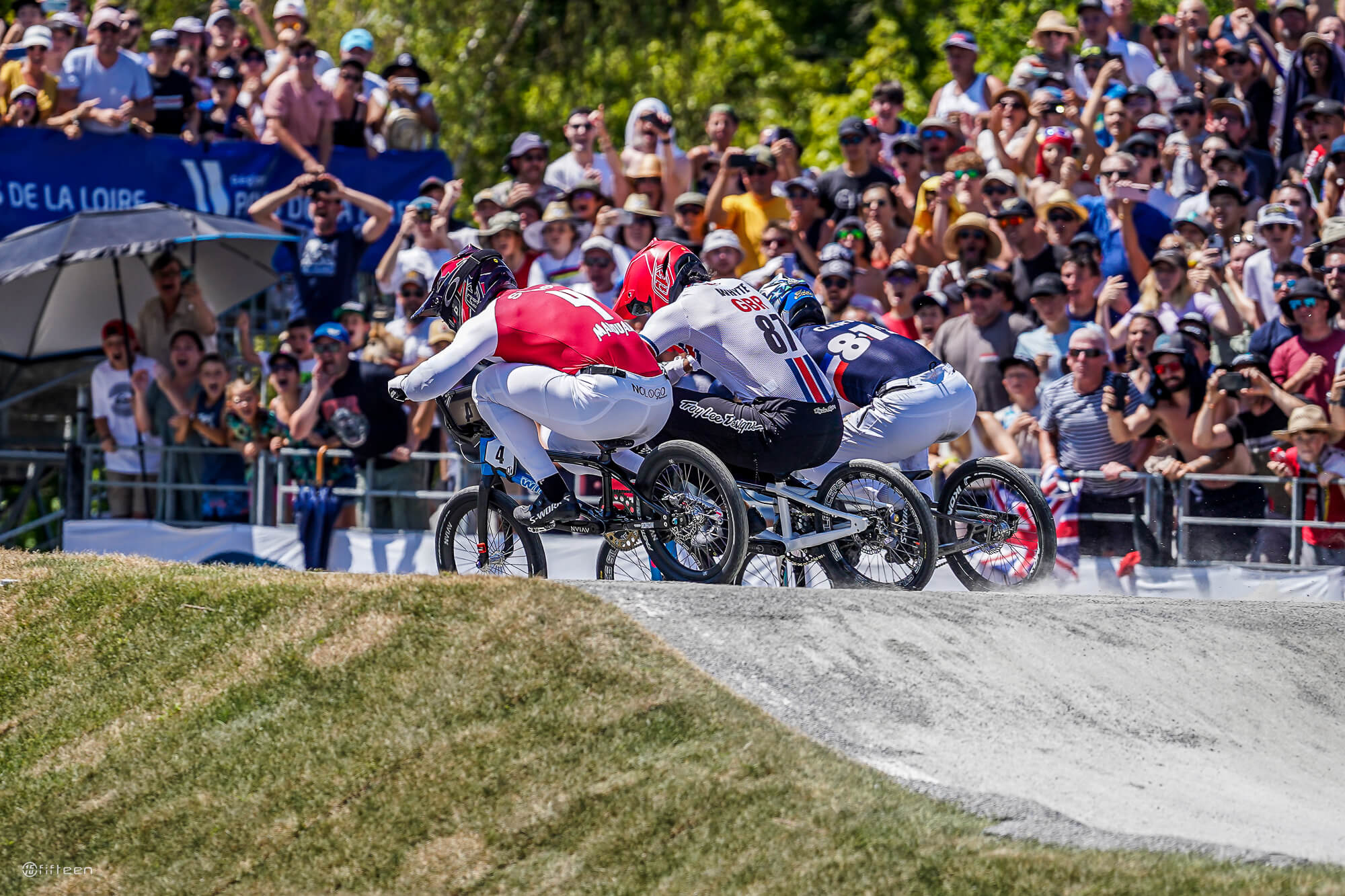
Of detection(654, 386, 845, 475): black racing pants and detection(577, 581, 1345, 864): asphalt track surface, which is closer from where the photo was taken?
detection(577, 581, 1345, 864): asphalt track surface

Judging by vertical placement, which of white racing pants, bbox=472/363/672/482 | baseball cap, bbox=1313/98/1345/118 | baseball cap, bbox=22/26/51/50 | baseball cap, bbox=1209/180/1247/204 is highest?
baseball cap, bbox=22/26/51/50

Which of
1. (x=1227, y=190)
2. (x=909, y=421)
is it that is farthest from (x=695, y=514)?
(x=1227, y=190)

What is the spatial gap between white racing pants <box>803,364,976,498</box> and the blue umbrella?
542 cm

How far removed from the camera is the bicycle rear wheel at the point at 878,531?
907cm

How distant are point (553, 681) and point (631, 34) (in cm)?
2593

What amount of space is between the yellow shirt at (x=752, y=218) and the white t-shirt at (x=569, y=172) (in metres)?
1.90

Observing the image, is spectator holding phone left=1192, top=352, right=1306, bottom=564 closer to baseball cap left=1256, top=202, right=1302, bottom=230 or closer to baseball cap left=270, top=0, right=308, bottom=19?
baseball cap left=1256, top=202, right=1302, bottom=230

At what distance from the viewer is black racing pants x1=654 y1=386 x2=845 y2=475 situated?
926 centimetres

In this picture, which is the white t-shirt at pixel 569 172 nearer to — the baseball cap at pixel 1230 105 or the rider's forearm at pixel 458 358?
the baseball cap at pixel 1230 105

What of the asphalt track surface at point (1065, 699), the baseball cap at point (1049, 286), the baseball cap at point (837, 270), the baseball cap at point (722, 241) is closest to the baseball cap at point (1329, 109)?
the baseball cap at point (1049, 286)

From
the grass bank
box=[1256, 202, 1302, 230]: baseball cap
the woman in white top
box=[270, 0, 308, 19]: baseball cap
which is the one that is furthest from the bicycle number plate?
box=[270, 0, 308, 19]: baseball cap

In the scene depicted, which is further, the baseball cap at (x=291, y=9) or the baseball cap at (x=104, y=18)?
the baseball cap at (x=291, y=9)

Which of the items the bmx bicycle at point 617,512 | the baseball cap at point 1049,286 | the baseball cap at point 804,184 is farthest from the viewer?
the baseball cap at point 804,184

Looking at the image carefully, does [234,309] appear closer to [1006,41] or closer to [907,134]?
[907,134]
